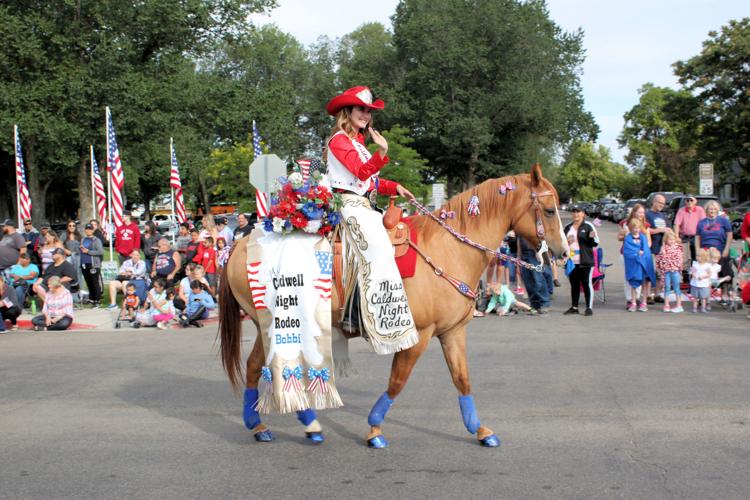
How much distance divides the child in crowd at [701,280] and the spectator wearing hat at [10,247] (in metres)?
13.9

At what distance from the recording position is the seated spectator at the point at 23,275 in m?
16.1

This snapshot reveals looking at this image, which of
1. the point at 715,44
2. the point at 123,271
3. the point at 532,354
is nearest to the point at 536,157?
the point at 715,44

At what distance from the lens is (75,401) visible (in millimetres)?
8031

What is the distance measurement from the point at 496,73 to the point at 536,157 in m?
10.9

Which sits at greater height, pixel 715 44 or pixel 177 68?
pixel 715 44

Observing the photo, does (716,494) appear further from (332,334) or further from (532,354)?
(532,354)

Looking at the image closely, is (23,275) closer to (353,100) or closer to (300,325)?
(300,325)

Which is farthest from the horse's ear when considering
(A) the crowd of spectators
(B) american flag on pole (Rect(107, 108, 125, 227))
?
(B) american flag on pole (Rect(107, 108, 125, 227))

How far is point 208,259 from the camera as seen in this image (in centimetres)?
1653

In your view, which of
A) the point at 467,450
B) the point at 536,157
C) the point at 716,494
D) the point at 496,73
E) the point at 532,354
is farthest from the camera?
the point at 536,157

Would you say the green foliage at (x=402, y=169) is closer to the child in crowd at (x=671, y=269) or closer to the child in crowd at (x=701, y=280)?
the child in crowd at (x=671, y=269)

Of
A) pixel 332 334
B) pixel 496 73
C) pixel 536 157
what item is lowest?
pixel 332 334

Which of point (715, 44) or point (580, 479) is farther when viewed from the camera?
point (715, 44)

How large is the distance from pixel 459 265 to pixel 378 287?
72cm
